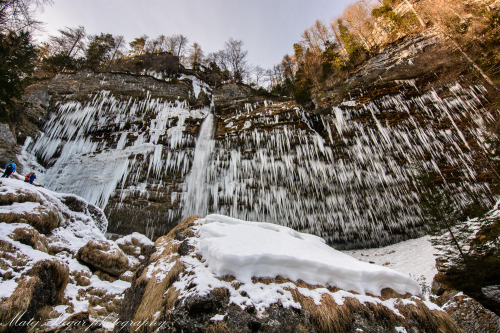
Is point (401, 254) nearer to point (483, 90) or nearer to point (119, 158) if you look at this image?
point (483, 90)

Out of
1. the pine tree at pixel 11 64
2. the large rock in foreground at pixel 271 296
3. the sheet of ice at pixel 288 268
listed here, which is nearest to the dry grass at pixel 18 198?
the large rock in foreground at pixel 271 296

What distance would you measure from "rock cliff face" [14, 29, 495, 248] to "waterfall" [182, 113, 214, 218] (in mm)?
66

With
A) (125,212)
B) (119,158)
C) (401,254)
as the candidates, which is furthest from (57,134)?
(401,254)

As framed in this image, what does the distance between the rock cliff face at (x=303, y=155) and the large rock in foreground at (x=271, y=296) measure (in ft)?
30.7

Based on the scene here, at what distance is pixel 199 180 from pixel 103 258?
696 centimetres

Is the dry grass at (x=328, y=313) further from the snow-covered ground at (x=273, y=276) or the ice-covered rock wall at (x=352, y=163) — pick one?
the ice-covered rock wall at (x=352, y=163)

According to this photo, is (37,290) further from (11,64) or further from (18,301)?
(11,64)

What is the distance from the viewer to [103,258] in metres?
6.43

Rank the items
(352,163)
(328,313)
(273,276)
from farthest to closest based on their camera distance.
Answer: (352,163), (273,276), (328,313)

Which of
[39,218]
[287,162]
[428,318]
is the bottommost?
[428,318]

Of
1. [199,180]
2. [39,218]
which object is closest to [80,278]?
[39,218]

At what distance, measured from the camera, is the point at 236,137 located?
1321 centimetres

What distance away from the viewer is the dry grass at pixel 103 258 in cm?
617

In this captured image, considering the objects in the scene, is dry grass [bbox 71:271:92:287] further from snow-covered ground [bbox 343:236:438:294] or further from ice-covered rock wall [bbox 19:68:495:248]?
snow-covered ground [bbox 343:236:438:294]
